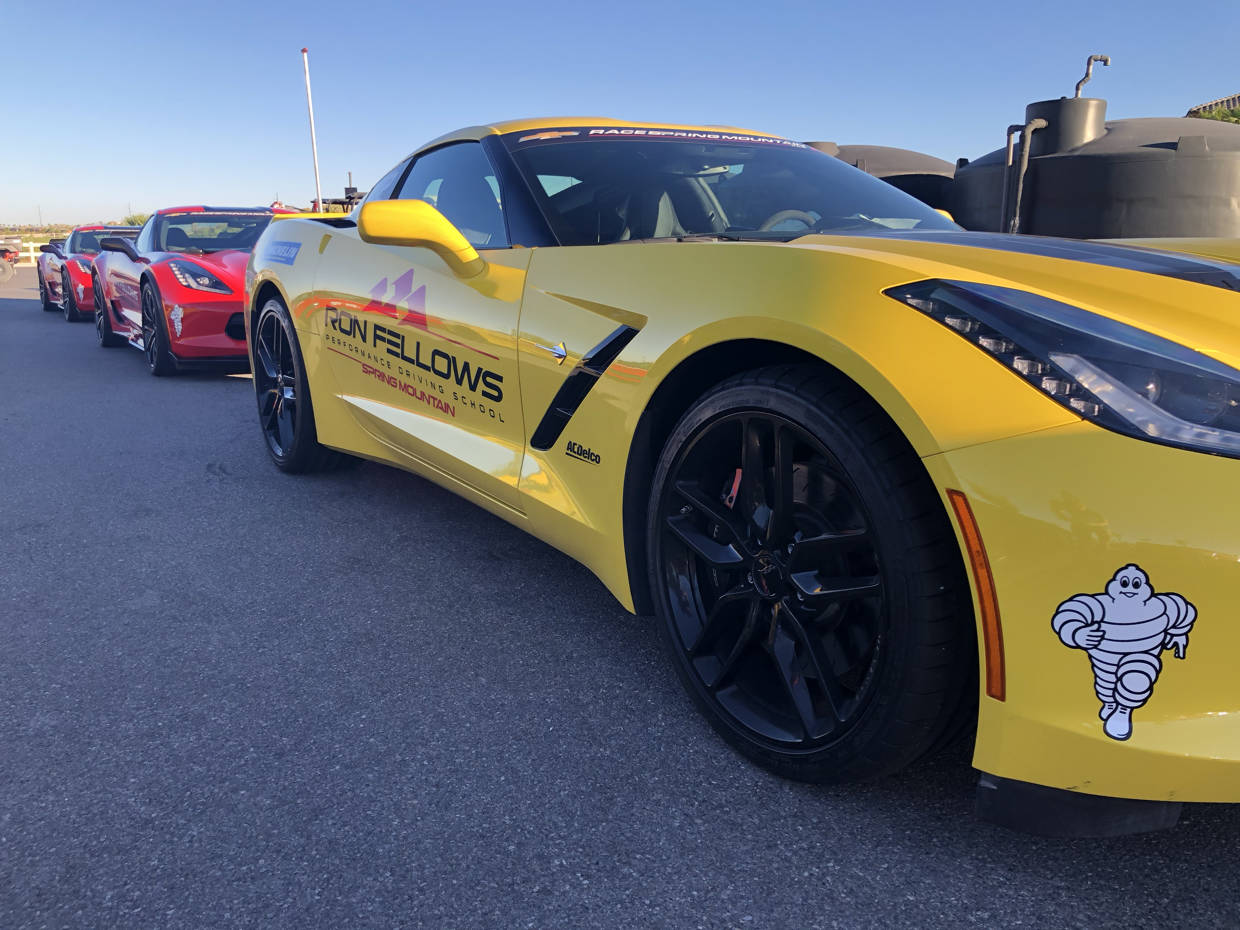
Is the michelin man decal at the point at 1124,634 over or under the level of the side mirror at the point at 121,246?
under

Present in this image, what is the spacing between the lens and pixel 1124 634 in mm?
1310

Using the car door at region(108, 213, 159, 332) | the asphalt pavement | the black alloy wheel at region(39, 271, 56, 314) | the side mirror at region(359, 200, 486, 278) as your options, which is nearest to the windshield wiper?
the side mirror at region(359, 200, 486, 278)

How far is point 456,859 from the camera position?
1608 mm

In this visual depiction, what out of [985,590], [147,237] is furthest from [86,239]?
[985,590]

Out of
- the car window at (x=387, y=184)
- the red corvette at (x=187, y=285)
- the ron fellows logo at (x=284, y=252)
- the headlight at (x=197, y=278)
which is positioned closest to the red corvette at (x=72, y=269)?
the red corvette at (x=187, y=285)

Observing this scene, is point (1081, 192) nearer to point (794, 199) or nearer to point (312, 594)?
point (794, 199)

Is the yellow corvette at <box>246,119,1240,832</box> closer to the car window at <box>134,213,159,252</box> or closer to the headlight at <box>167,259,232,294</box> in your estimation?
the headlight at <box>167,259,232,294</box>

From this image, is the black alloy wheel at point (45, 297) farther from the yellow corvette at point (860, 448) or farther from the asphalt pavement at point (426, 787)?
the yellow corvette at point (860, 448)

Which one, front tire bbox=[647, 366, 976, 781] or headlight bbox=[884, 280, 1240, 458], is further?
front tire bbox=[647, 366, 976, 781]

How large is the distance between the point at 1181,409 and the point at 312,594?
2.34 m

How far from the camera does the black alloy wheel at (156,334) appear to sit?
7.05m

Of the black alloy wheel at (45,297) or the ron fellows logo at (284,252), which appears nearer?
the ron fellows logo at (284,252)

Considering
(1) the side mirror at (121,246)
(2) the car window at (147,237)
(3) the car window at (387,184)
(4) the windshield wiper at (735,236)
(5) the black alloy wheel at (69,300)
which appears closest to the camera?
(4) the windshield wiper at (735,236)

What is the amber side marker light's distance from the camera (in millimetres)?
1396
